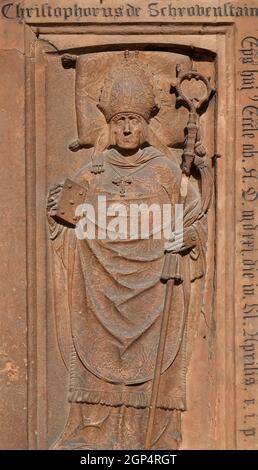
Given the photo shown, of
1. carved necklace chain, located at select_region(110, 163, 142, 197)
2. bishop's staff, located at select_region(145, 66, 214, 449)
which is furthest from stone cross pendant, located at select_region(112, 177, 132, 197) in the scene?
bishop's staff, located at select_region(145, 66, 214, 449)

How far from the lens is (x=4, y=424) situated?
7.71 meters

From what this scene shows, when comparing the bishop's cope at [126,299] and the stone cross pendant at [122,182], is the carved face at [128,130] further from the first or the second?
the stone cross pendant at [122,182]

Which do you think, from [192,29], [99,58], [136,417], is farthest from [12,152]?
[136,417]

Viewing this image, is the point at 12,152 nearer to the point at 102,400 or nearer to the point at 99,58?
the point at 99,58

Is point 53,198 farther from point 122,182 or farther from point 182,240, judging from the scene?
point 182,240

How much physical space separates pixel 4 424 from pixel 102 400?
2.19 feet

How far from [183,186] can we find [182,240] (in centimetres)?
36

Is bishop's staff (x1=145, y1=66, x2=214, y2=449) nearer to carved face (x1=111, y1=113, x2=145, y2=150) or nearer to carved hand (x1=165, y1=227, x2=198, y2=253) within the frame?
carved hand (x1=165, y1=227, x2=198, y2=253)

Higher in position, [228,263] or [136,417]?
[228,263]

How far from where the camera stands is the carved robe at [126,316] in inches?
302

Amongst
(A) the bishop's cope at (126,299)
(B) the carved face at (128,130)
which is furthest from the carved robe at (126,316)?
(B) the carved face at (128,130)

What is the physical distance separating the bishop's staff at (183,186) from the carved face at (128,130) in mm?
311

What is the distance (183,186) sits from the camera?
776 cm

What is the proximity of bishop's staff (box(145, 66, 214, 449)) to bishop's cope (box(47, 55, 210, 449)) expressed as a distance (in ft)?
0.17
